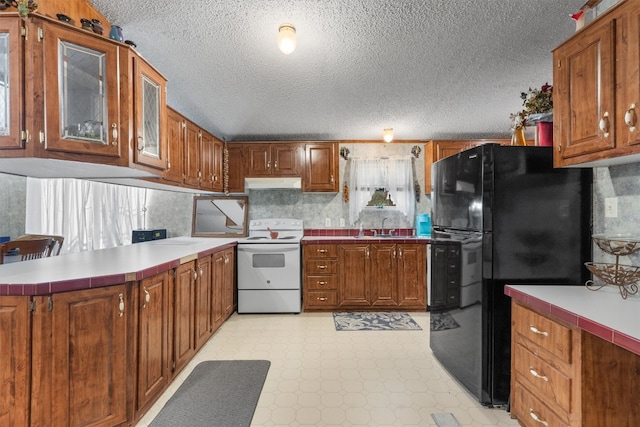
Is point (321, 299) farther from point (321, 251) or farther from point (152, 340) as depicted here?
point (152, 340)

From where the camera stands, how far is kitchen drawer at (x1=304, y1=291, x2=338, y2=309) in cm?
375

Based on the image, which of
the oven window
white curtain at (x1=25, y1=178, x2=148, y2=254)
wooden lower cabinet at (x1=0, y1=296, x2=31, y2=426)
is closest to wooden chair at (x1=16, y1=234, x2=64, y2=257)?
white curtain at (x1=25, y1=178, x2=148, y2=254)

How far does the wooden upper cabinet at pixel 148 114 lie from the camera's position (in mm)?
1867

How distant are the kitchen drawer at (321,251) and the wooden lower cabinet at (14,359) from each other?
266 centimetres

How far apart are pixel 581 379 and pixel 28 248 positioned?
10.9ft

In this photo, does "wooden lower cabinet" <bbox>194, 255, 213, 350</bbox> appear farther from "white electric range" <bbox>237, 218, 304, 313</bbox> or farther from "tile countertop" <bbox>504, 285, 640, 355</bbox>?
"tile countertop" <bbox>504, 285, 640, 355</bbox>

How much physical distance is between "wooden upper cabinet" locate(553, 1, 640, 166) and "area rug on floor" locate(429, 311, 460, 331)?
4.27ft

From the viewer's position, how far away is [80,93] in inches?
64.8

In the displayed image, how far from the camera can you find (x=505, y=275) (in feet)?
6.15

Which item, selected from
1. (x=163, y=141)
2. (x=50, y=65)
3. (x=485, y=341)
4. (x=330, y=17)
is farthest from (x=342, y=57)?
(x=485, y=341)

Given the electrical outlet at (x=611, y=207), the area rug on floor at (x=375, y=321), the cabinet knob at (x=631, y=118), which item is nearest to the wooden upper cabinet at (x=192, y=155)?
the area rug on floor at (x=375, y=321)

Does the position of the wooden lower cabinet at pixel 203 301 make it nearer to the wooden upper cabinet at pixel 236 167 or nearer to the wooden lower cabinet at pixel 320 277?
the wooden lower cabinet at pixel 320 277

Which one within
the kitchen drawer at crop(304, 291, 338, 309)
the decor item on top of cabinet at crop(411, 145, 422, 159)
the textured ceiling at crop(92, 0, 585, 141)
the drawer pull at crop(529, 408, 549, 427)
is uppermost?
the textured ceiling at crop(92, 0, 585, 141)

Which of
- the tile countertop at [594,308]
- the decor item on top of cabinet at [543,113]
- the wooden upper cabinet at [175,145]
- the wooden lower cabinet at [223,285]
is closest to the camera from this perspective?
the tile countertop at [594,308]
